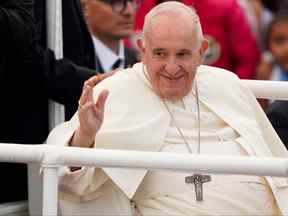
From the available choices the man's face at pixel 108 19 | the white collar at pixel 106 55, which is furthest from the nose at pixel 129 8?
the white collar at pixel 106 55

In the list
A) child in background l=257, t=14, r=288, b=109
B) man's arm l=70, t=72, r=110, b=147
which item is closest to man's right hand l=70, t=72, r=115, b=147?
man's arm l=70, t=72, r=110, b=147

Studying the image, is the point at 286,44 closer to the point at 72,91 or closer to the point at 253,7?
the point at 253,7

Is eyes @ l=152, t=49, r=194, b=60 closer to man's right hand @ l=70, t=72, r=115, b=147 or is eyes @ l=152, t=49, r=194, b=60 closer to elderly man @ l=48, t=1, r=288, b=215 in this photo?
elderly man @ l=48, t=1, r=288, b=215

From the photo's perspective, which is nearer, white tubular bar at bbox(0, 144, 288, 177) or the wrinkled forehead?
white tubular bar at bbox(0, 144, 288, 177)

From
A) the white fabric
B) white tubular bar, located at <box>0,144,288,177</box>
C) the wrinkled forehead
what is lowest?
the white fabric

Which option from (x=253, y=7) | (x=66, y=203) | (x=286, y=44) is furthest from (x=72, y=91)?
(x=253, y=7)

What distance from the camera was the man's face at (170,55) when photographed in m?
5.15

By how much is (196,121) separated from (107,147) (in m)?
0.43

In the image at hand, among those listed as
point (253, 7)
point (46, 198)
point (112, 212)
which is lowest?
point (253, 7)

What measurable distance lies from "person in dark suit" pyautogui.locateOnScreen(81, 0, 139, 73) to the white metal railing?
3.55m

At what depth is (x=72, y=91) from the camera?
5.73 metres

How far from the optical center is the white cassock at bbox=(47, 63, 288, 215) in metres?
5.05

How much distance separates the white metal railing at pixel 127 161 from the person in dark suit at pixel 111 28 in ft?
11.6

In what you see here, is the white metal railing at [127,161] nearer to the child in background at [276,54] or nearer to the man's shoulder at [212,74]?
the man's shoulder at [212,74]
